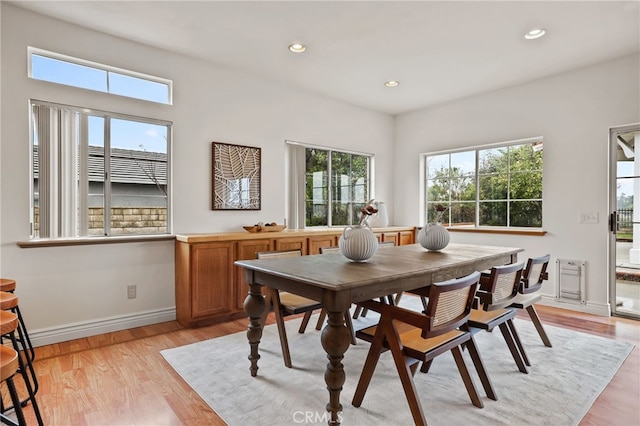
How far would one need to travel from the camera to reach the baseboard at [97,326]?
9.40ft

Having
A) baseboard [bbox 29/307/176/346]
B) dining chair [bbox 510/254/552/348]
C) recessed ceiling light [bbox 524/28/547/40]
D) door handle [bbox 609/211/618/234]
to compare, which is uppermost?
recessed ceiling light [bbox 524/28/547/40]

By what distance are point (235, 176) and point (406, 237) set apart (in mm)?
2794

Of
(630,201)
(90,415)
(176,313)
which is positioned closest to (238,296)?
(176,313)

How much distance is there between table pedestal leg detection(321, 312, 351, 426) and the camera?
1712mm

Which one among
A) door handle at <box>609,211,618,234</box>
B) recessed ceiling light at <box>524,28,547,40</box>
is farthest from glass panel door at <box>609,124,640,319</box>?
recessed ceiling light at <box>524,28,547,40</box>

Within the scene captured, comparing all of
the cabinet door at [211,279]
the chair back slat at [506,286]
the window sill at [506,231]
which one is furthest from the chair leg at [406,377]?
the window sill at [506,231]

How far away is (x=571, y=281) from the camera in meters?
3.98

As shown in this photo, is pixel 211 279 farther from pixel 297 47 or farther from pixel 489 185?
pixel 489 185

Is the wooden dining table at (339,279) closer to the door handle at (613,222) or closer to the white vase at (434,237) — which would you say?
the white vase at (434,237)

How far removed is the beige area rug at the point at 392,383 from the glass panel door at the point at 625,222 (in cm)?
109

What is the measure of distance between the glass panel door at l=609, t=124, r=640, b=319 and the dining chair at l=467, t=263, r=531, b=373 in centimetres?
217

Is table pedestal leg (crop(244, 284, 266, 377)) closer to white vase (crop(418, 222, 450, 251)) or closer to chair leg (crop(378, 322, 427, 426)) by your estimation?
chair leg (crop(378, 322, 427, 426))

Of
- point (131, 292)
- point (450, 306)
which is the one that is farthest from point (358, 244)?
point (131, 292)

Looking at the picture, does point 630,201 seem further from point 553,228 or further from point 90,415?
point 90,415
